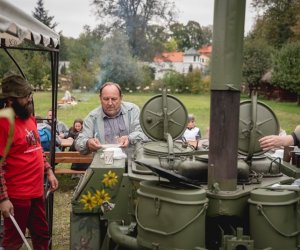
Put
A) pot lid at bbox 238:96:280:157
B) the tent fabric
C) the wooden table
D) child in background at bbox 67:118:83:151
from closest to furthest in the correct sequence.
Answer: the tent fabric
pot lid at bbox 238:96:280:157
the wooden table
child in background at bbox 67:118:83:151

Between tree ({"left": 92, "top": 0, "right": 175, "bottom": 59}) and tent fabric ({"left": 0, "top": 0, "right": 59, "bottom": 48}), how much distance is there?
3340 centimetres

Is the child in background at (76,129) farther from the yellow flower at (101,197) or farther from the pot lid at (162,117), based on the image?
the yellow flower at (101,197)

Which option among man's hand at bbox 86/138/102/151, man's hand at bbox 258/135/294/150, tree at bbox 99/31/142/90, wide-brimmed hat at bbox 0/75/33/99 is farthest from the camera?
tree at bbox 99/31/142/90

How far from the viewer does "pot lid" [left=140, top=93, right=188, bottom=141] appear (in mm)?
4504

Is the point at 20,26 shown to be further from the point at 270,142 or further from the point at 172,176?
the point at 270,142

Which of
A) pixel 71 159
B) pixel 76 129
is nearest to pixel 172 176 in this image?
pixel 71 159

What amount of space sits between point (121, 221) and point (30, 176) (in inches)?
30.4

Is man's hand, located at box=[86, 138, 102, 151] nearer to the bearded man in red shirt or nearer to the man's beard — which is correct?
the bearded man in red shirt

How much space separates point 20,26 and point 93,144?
2017mm

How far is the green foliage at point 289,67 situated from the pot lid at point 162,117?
32.1 meters

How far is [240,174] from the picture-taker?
136 inches

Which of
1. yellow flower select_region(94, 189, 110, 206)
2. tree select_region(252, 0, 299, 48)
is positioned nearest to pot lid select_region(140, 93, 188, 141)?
yellow flower select_region(94, 189, 110, 206)

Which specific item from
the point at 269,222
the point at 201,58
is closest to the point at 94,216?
the point at 269,222

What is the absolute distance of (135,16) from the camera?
40969 millimetres
